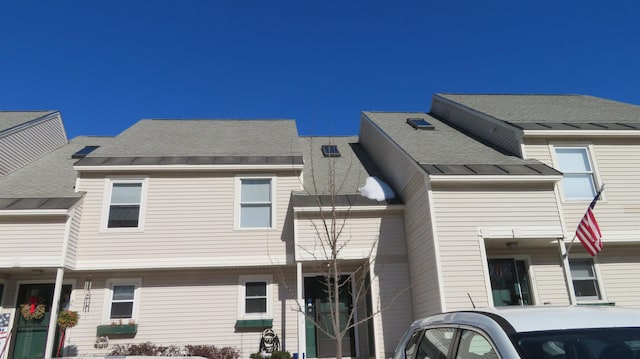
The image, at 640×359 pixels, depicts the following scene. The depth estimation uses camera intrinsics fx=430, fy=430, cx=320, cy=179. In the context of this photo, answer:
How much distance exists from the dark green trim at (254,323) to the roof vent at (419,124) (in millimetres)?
7698

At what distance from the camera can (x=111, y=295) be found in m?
11.2

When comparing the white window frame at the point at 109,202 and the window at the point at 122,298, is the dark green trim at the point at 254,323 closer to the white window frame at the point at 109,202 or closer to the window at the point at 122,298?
the window at the point at 122,298

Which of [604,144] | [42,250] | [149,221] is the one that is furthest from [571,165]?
[42,250]

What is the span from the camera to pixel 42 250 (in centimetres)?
1048

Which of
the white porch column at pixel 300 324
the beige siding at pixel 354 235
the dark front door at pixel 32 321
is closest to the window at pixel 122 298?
the dark front door at pixel 32 321

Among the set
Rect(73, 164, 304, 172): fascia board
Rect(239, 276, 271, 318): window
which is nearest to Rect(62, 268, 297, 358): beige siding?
Rect(239, 276, 271, 318): window

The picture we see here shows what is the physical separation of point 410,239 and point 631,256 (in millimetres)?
5706

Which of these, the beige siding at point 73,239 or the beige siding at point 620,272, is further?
the beige siding at point 620,272

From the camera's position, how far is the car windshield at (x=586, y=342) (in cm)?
230

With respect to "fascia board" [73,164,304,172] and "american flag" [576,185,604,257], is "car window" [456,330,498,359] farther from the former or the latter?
"fascia board" [73,164,304,172]

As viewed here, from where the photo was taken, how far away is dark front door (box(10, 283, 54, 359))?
11.0 meters

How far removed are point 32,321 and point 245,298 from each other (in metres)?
5.56

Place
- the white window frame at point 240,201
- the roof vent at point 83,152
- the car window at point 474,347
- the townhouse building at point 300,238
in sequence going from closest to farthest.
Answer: the car window at point 474,347 < the townhouse building at point 300,238 < the white window frame at point 240,201 < the roof vent at point 83,152

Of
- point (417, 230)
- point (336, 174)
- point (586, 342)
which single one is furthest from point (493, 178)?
point (586, 342)
